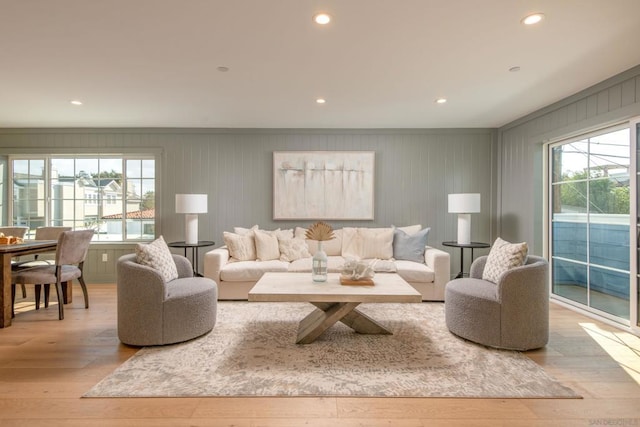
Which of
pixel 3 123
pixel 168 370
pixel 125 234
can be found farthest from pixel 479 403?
pixel 3 123

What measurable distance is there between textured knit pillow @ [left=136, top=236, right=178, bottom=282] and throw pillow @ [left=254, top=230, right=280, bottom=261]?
1.22 metres

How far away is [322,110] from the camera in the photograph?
4.01 meters

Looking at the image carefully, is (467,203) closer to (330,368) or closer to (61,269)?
(330,368)

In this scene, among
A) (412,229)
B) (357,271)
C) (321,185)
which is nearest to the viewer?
(357,271)

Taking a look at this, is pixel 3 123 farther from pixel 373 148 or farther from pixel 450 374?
pixel 450 374

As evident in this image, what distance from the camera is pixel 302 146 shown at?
486 centimetres

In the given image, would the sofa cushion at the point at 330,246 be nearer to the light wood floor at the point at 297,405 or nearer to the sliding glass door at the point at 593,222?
the light wood floor at the point at 297,405

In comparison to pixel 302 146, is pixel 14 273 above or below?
below

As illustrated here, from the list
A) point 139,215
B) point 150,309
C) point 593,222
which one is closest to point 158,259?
point 150,309

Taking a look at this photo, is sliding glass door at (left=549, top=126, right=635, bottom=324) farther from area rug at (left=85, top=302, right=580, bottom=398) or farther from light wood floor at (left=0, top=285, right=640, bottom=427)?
area rug at (left=85, top=302, right=580, bottom=398)

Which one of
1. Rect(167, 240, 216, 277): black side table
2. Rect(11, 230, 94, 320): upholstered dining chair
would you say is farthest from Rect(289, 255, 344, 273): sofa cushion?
Rect(11, 230, 94, 320): upholstered dining chair

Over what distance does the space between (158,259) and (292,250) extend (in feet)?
5.80

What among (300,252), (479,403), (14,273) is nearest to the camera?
(479,403)

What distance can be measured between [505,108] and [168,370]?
432 centimetres
